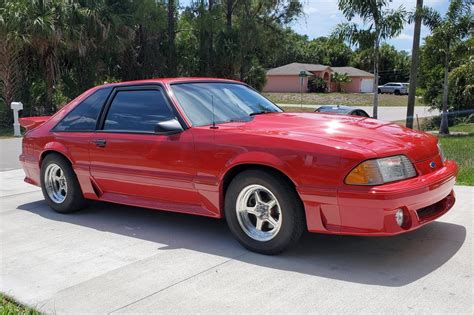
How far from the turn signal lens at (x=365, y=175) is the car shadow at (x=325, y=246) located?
2.37 feet

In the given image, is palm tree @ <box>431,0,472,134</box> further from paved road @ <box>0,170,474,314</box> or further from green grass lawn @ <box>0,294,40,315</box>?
green grass lawn @ <box>0,294,40,315</box>

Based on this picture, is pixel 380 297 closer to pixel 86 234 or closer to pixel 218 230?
pixel 218 230

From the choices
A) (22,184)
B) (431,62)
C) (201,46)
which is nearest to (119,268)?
(22,184)

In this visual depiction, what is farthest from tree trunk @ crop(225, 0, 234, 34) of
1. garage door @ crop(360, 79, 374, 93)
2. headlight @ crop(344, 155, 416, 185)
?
garage door @ crop(360, 79, 374, 93)

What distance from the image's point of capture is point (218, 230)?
514 cm

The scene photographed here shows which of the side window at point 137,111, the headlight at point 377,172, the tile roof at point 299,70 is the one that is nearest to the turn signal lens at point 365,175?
the headlight at point 377,172

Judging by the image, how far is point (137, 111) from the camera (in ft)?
17.1

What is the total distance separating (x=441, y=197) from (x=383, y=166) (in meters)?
0.77

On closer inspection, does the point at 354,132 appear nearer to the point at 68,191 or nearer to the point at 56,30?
the point at 68,191

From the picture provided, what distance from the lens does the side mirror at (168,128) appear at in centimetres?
459

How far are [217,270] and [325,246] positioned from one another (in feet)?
3.60

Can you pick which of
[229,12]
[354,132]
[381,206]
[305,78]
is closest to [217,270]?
[381,206]

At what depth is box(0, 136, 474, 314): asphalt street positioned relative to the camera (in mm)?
3418

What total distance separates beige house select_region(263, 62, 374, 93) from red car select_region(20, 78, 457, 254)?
55.4 metres
